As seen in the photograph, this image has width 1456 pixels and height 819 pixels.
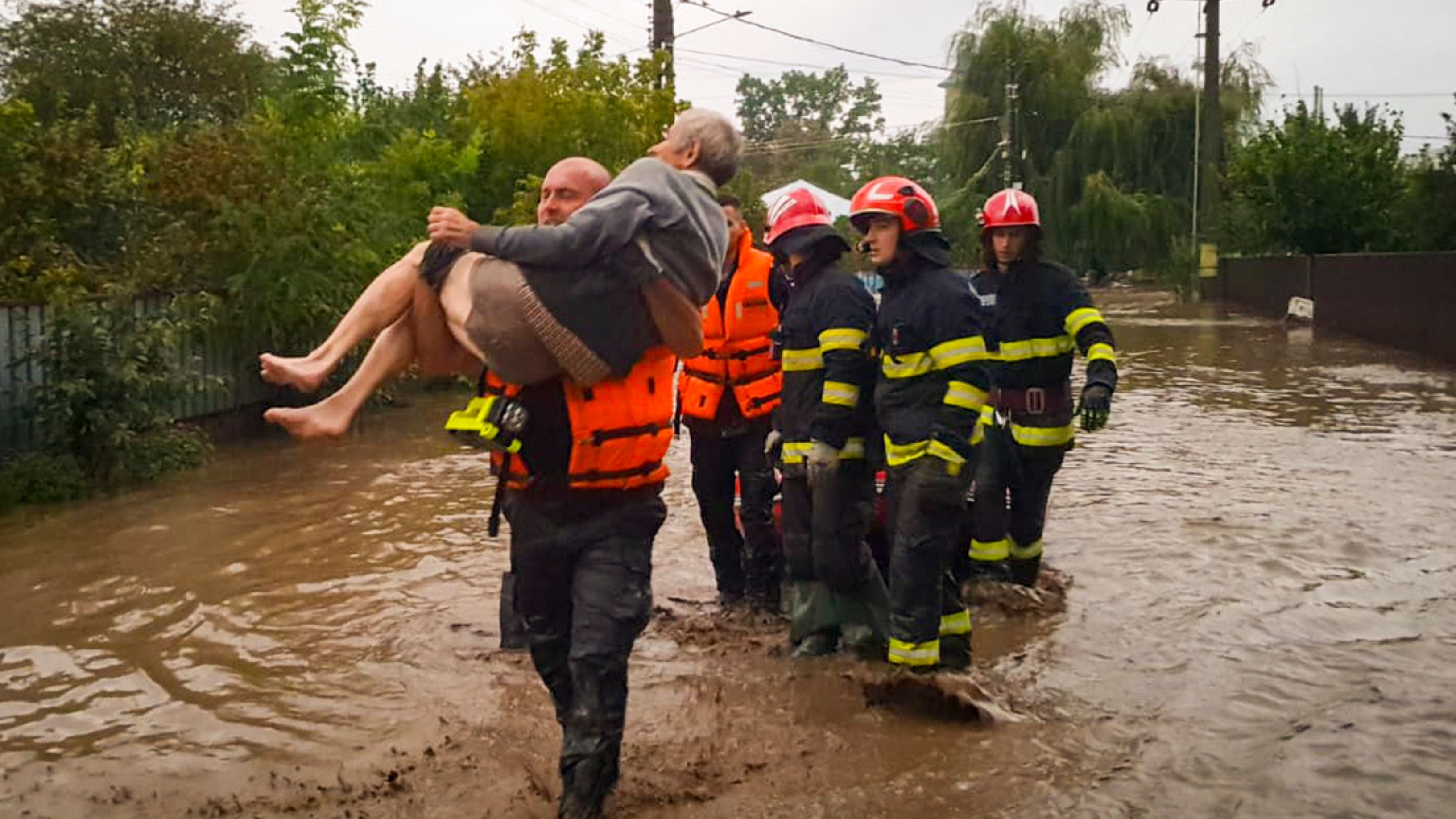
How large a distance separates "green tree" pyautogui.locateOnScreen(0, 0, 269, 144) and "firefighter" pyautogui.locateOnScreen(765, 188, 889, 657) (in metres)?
22.7

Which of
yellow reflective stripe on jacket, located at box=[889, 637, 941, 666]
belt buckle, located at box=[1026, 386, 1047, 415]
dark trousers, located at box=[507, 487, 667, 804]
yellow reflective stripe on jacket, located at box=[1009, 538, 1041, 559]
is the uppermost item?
belt buckle, located at box=[1026, 386, 1047, 415]

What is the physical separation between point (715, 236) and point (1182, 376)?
14.8 metres

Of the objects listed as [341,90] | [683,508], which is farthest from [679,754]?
[341,90]

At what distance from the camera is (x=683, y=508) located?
393 inches

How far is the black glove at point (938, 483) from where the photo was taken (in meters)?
5.66

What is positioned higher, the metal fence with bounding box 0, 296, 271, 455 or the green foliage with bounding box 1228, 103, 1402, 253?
the green foliage with bounding box 1228, 103, 1402, 253

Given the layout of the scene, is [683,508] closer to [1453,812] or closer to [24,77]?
[1453,812]

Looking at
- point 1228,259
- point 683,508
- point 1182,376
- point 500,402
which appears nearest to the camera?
point 500,402

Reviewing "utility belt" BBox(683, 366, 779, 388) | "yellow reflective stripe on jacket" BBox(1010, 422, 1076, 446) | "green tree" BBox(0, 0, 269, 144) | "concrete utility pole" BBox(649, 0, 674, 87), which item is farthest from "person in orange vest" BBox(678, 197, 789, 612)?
"green tree" BBox(0, 0, 269, 144)

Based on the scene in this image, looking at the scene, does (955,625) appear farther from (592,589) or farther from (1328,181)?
(1328,181)

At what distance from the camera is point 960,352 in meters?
5.71

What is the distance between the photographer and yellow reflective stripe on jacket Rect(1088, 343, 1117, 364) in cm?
673

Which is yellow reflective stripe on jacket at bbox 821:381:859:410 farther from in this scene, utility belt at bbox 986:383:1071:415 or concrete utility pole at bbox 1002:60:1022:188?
concrete utility pole at bbox 1002:60:1022:188

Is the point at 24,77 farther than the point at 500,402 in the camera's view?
Yes
